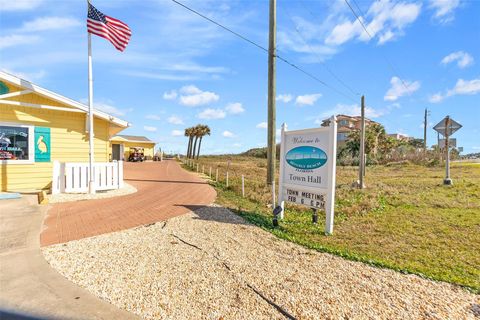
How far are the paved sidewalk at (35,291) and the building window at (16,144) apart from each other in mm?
6046

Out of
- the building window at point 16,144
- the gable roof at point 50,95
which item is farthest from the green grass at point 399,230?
the building window at point 16,144

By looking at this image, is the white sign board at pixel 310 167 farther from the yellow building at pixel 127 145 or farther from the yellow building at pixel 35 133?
the yellow building at pixel 127 145

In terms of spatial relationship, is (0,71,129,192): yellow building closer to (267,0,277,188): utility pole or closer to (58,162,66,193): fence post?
(58,162,66,193): fence post

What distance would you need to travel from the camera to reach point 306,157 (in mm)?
6605

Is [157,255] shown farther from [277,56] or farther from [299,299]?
[277,56]

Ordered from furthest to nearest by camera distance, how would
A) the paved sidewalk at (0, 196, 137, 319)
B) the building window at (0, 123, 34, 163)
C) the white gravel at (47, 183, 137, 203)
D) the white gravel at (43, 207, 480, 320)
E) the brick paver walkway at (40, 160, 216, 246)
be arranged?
1. the building window at (0, 123, 34, 163)
2. the white gravel at (47, 183, 137, 203)
3. the brick paver walkway at (40, 160, 216, 246)
4. the white gravel at (43, 207, 480, 320)
5. the paved sidewalk at (0, 196, 137, 319)

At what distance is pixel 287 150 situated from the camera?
7.14 metres

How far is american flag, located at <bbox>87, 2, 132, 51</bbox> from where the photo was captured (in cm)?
954

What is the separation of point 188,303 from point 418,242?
4.70 meters

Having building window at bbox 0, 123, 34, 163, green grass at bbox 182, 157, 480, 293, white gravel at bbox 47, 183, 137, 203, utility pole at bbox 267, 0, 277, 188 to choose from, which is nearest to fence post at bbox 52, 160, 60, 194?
white gravel at bbox 47, 183, 137, 203

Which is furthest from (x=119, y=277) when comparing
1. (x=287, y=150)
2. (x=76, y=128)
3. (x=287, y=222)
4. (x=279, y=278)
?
(x=76, y=128)

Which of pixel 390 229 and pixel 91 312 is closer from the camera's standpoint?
pixel 91 312

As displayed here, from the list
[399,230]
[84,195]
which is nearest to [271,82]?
[399,230]

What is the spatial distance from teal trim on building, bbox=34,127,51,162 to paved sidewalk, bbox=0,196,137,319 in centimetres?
620
